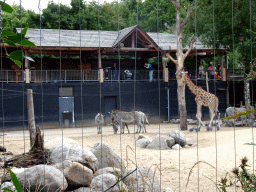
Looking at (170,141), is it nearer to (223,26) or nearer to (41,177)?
(41,177)

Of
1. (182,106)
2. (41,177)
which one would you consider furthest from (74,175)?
(182,106)

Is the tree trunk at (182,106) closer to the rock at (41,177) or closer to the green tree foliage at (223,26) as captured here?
the green tree foliage at (223,26)

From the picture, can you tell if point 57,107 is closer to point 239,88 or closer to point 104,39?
point 104,39

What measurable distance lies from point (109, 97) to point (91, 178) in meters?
14.5

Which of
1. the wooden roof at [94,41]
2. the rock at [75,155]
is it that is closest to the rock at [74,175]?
the rock at [75,155]

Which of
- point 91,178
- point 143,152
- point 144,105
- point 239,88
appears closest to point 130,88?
point 144,105

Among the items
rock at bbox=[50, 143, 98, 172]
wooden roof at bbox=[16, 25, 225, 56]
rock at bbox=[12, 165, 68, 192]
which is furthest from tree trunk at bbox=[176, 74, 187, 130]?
rock at bbox=[12, 165, 68, 192]

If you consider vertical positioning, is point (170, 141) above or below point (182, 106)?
below

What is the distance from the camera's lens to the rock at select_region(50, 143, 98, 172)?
4770 millimetres

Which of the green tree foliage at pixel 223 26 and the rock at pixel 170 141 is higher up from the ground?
the green tree foliage at pixel 223 26

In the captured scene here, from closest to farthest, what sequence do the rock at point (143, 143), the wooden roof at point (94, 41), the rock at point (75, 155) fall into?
the rock at point (75, 155), the rock at point (143, 143), the wooden roof at point (94, 41)

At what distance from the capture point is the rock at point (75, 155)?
477cm

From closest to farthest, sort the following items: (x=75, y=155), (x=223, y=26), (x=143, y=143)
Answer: (x=75, y=155) < (x=143, y=143) < (x=223, y=26)

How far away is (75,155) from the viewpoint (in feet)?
16.9
